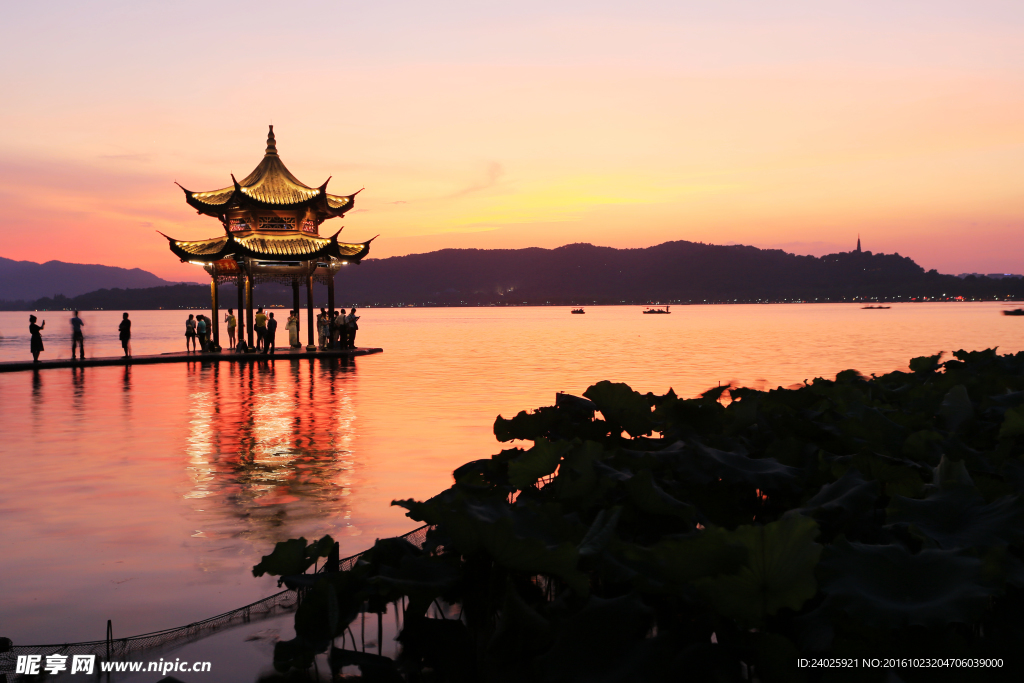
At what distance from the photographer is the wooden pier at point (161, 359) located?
2658 centimetres

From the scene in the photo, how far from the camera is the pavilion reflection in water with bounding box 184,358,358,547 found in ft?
23.6

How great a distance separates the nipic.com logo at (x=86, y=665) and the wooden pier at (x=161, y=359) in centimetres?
2676

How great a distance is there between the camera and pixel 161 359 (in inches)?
1152

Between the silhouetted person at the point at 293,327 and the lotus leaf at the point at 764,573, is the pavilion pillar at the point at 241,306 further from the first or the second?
the lotus leaf at the point at 764,573

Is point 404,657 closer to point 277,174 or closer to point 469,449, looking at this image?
point 469,449

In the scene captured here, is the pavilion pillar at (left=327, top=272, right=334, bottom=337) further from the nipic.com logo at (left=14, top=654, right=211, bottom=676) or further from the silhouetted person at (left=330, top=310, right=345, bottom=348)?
the nipic.com logo at (left=14, top=654, right=211, bottom=676)

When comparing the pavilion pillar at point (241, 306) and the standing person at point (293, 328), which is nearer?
the pavilion pillar at point (241, 306)

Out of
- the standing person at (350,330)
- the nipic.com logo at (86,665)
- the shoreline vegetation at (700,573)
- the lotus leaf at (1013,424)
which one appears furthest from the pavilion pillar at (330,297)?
the lotus leaf at (1013,424)

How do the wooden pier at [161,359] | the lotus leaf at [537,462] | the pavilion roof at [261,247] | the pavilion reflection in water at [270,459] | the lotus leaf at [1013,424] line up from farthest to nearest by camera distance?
the pavilion roof at [261,247] → the wooden pier at [161,359] → the pavilion reflection in water at [270,459] → the lotus leaf at [1013,424] → the lotus leaf at [537,462]

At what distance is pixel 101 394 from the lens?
18.8 meters

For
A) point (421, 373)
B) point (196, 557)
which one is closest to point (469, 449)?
point (196, 557)

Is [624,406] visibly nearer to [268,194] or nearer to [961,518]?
[961,518]

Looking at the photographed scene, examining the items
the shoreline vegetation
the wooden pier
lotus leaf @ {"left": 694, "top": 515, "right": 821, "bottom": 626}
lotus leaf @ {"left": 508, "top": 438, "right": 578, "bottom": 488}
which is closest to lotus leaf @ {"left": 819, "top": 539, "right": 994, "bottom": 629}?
the shoreline vegetation

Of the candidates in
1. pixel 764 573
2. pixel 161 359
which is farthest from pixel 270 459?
pixel 161 359
